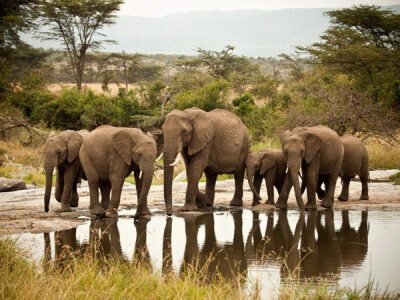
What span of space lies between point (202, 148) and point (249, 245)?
393cm

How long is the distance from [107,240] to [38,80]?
30.0 m

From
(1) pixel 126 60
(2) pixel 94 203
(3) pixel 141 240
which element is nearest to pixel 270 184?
(2) pixel 94 203

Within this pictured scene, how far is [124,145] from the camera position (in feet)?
39.9

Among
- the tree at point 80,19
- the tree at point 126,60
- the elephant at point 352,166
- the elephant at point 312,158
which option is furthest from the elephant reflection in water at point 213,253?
the tree at point 126,60

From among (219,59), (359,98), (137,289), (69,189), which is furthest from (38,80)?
(137,289)

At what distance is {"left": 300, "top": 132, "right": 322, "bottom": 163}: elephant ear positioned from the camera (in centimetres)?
1289

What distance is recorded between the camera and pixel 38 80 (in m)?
38.3

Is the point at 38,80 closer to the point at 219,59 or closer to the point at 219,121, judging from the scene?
the point at 219,59

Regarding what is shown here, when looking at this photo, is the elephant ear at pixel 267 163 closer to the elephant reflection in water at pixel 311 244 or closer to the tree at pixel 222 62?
the elephant reflection in water at pixel 311 244

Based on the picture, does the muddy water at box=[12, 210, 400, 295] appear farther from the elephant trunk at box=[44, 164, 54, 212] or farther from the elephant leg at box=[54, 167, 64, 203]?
the elephant leg at box=[54, 167, 64, 203]

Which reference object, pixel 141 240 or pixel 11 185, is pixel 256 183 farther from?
pixel 11 185

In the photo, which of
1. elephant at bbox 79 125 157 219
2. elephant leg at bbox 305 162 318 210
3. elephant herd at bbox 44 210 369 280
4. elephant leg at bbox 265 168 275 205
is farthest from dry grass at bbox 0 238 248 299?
elephant leg at bbox 265 168 275 205

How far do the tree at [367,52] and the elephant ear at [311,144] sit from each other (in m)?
15.0

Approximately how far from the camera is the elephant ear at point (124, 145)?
12.1 meters
